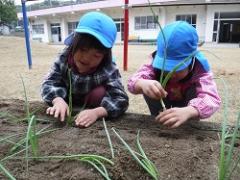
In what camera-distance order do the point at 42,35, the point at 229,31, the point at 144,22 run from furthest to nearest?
the point at 42,35, the point at 144,22, the point at 229,31

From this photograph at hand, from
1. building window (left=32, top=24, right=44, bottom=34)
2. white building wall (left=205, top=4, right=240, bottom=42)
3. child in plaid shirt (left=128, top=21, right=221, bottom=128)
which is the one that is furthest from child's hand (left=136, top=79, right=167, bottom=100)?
building window (left=32, top=24, right=44, bottom=34)

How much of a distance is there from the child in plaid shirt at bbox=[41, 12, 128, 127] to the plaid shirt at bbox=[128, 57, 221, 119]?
0.11 m

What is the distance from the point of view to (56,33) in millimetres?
24906

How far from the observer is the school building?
16.6 meters

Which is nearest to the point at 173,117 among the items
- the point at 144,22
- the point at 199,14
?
the point at 199,14

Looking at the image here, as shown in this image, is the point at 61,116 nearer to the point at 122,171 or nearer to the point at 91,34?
the point at 91,34

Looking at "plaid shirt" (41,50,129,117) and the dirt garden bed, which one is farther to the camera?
"plaid shirt" (41,50,129,117)

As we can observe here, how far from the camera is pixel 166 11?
1812 centimetres

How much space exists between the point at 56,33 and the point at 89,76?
960 inches

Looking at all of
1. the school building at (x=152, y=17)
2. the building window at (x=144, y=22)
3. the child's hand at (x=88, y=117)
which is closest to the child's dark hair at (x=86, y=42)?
the child's hand at (x=88, y=117)

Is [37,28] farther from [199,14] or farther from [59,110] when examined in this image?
[59,110]

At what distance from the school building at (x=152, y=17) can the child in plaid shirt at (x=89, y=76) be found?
11922 mm

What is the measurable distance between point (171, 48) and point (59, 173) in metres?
0.67

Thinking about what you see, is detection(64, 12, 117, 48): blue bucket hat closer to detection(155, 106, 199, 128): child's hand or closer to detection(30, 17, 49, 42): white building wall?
detection(155, 106, 199, 128): child's hand
